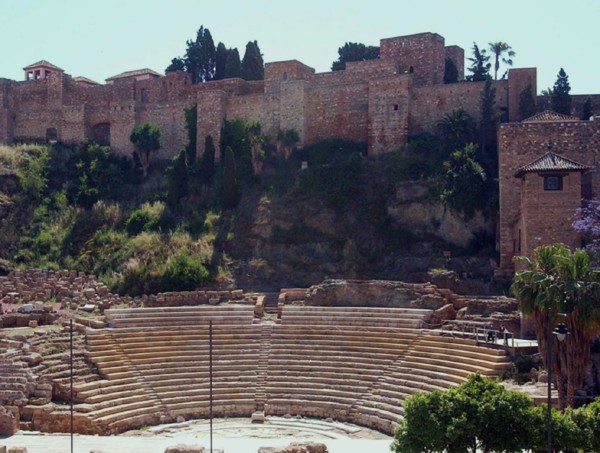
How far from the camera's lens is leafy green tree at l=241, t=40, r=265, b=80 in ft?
164

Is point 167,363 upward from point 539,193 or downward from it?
downward

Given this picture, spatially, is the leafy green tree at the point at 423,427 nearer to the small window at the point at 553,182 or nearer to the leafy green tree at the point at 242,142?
the small window at the point at 553,182

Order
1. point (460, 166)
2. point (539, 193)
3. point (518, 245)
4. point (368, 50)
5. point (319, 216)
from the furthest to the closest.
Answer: point (368, 50) < point (319, 216) < point (460, 166) < point (518, 245) < point (539, 193)

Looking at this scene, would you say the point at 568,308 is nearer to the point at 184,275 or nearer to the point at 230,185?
the point at 184,275

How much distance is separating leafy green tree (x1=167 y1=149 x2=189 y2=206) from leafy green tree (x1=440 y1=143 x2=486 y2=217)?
13.6 meters

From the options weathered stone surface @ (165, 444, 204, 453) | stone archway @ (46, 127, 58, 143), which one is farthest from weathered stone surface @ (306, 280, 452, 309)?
stone archway @ (46, 127, 58, 143)

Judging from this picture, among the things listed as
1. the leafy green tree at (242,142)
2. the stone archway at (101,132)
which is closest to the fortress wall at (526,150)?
the leafy green tree at (242,142)

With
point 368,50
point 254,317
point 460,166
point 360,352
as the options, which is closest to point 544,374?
point 360,352

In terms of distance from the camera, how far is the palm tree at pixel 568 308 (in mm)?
20016

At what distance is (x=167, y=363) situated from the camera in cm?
2738

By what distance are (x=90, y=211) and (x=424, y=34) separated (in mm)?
18854

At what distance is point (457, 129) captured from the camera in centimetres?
3753

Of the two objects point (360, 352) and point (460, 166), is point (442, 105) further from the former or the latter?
point (360, 352)

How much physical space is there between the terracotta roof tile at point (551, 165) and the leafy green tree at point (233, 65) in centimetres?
2506
